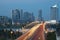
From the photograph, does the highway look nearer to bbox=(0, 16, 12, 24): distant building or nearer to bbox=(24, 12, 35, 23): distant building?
bbox=(24, 12, 35, 23): distant building

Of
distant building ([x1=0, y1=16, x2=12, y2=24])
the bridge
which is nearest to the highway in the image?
the bridge

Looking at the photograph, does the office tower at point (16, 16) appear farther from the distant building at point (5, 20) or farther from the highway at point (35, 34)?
the highway at point (35, 34)

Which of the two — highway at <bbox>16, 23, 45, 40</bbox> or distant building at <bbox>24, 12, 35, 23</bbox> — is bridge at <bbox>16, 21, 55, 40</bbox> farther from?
distant building at <bbox>24, 12, 35, 23</bbox>

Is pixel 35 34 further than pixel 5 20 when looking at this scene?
No

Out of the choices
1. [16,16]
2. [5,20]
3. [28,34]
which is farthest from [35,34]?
[5,20]

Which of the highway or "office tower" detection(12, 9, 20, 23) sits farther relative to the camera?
"office tower" detection(12, 9, 20, 23)

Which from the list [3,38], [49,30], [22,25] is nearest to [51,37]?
[49,30]

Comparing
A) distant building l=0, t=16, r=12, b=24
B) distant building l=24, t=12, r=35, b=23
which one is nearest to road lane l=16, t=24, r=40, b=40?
distant building l=24, t=12, r=35, b=23

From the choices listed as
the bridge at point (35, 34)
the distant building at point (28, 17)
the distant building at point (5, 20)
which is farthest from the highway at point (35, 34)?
the distant building at point (5, 20)

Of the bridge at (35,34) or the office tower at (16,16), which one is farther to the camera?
the office tower at (16,16)

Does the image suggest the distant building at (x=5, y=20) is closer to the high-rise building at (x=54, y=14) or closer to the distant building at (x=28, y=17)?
the distant building at (x=28, y=17)

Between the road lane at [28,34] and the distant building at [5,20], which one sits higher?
the distant building at [5,20]

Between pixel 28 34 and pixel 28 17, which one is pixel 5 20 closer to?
pixel 28 17

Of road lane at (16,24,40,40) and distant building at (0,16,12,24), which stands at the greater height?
distant building at (0,16,12,24)
